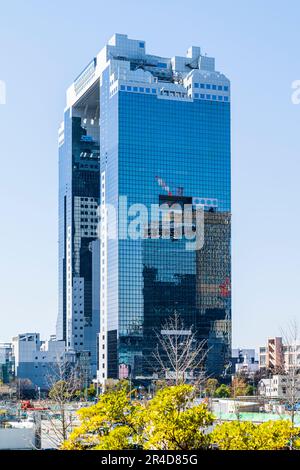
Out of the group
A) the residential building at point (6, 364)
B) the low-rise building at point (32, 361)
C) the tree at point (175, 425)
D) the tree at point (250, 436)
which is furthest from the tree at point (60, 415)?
the residential building at point (6, 364)

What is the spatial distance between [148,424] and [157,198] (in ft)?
135

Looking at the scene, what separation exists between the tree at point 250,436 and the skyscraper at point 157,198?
40.0 meters

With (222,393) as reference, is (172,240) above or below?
above

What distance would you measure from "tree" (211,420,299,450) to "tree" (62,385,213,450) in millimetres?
182

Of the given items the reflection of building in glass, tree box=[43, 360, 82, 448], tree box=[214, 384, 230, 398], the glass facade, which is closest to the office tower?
the glass facade

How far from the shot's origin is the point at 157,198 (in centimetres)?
4950

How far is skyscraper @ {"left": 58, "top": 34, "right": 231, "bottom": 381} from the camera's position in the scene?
48531 mm

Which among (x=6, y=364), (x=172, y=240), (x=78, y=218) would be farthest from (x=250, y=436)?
(x=78, y=218)

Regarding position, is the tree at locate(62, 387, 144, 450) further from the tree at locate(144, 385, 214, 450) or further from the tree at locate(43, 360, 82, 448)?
the tree at locate(43, 360, 82, 448)

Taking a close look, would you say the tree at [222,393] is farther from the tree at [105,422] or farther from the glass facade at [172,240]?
the tree at [105,422]

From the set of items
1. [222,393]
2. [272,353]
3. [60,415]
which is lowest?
[222,393]

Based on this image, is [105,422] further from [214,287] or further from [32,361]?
[32,361]

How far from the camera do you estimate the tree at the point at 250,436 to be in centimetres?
776
